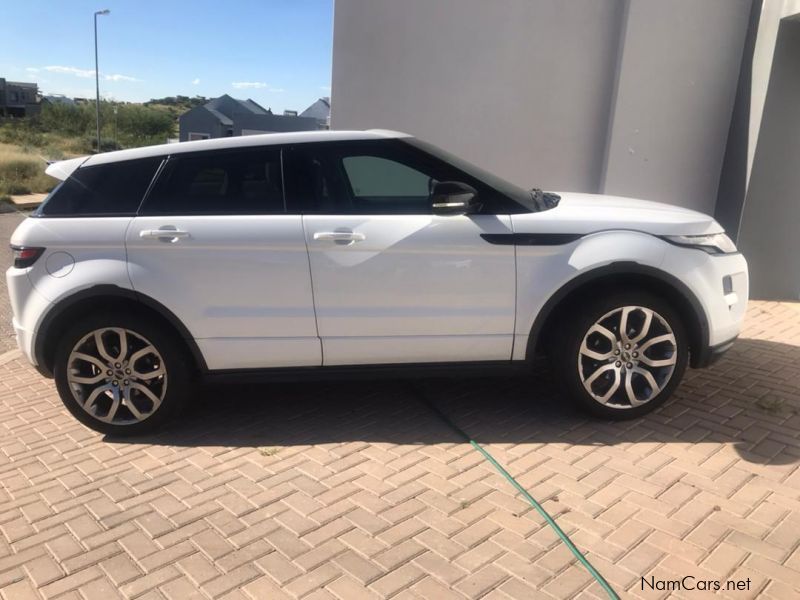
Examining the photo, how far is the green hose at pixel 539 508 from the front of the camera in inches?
104

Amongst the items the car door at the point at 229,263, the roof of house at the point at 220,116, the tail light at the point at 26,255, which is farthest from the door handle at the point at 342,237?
the roof of house at the point at 220,116

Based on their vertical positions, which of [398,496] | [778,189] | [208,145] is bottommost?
[398,496]

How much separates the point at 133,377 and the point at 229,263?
0.92 metres

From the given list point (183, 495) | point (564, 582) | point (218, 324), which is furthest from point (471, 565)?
point (218, 324)

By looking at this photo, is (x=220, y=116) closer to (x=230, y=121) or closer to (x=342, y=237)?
(x=230, y=121)

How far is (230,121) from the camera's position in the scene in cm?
3928

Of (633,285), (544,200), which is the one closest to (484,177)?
(544,200)

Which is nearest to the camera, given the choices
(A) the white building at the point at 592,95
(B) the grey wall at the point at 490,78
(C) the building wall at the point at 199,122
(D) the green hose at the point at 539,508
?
(D) the green hose at the point at 539,508

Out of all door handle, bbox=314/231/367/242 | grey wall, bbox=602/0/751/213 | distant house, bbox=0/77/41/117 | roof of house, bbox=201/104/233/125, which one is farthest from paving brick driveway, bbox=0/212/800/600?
distant house, bbox=0/77/41/117

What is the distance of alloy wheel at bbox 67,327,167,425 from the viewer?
392 cm

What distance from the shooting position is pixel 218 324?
388 centimetres

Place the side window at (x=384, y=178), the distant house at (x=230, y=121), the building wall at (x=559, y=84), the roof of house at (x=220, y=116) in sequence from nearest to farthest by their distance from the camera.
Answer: the side window at (x=384, y=178)
the building wall at (x=559, y=84)
the distant house at (x=230, y=121)
the roof of house at (x=220, y=116)

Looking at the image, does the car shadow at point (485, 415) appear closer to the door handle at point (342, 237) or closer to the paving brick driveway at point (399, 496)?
the paving brick driveway at point (399, 496)

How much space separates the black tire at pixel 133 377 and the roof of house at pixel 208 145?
3.16 ft
